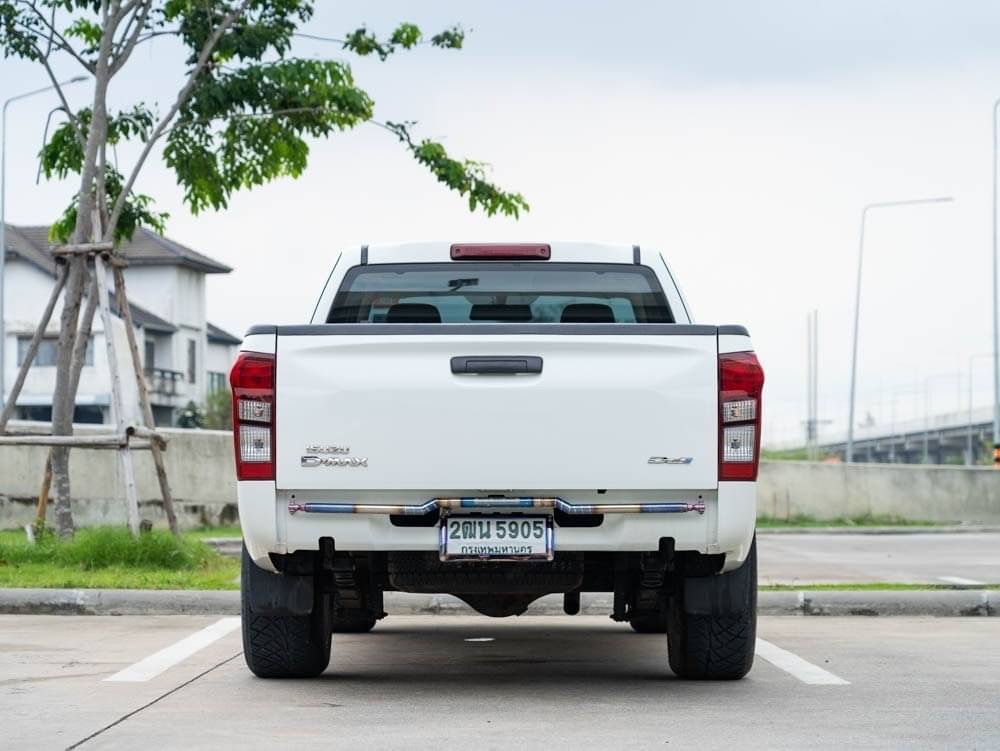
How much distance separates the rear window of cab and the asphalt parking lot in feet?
5.76

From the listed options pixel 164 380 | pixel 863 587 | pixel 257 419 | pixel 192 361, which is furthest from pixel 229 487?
pixel 192 361

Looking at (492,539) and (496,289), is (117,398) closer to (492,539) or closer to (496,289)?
(496,289)

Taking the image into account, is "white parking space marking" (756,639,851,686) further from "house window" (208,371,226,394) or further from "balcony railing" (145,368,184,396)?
"house window" (208,371,226,394)

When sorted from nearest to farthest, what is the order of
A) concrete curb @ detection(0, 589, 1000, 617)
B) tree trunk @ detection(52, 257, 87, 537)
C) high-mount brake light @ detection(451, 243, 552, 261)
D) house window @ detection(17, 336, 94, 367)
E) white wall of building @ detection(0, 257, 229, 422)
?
1. high-mount brake light @ detection(451, 243, 552, 261)
2. concrete curb @ detection(0, 589, 1000, 617)
3. tree trunk @ detection(52, 257, 87, 537)
4. white wall of building @ detection(0, 257, 229, 422)
5. house window @ detection(17, 336, 94, 367)

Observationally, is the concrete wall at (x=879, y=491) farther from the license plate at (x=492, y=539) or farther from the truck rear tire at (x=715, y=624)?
the license plate at (x=492, y=539)

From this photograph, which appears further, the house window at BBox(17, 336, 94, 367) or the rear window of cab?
the house window at BBox(17, 336, 94, 367)

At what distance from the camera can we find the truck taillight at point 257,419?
6832 millimetres

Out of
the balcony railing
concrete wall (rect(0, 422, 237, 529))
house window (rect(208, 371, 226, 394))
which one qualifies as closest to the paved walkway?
concrete wall (rect(0, 422, 237, 529))

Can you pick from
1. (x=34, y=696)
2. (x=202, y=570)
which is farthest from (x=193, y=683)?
(x=202, y=570)

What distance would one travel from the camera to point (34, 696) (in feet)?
23.9

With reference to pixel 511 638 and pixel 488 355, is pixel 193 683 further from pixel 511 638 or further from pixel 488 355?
pixel 511 638

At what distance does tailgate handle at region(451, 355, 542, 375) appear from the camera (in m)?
6.87

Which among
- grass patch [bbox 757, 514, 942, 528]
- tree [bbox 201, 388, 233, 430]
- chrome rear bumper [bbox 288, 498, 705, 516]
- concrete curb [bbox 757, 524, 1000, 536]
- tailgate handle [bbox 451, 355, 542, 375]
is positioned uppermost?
tree [bbox 201, 388, 233, 430]

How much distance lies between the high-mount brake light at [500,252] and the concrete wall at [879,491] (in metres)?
19.6
